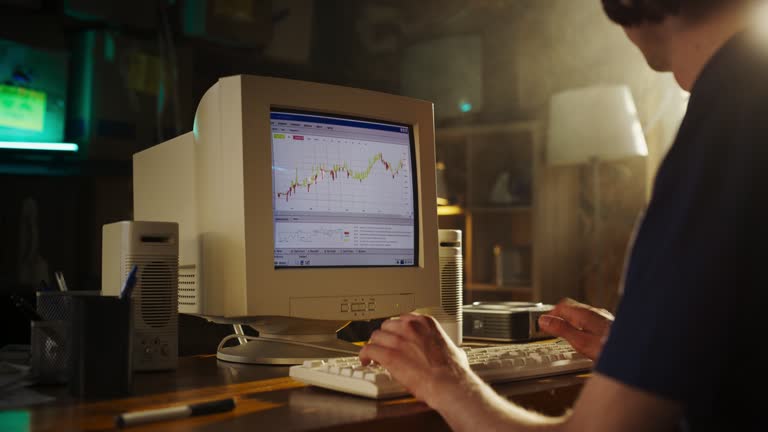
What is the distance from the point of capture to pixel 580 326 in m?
1.28

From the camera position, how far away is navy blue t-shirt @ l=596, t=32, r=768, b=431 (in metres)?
0.61

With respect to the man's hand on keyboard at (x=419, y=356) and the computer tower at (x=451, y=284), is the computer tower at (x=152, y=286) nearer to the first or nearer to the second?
the man's hand on keyboard at (x=419, y=356)

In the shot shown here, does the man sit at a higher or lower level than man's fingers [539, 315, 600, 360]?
higher

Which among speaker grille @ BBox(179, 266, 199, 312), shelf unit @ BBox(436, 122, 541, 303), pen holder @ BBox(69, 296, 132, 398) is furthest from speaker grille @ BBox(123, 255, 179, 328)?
shelf unit @ BBox(436, 122, 541, 303)

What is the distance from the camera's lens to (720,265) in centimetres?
61

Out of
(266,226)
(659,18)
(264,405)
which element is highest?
(659,18)

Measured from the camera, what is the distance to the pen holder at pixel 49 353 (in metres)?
1.08

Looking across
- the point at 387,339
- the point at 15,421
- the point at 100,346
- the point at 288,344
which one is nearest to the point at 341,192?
the point at 288,344

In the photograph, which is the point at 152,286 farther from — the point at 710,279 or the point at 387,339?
the point at 710,279

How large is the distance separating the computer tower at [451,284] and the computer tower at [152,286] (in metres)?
0.58

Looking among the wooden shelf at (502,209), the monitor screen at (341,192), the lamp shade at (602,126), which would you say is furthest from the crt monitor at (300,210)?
the wooden shelf at (502,209)

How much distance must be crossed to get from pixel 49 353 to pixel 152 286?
0.21 m

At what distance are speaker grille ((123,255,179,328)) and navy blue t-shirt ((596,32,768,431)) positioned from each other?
0.82m

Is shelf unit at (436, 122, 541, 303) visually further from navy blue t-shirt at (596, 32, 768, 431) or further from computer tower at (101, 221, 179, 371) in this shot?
navy blue t-shirt at (596, 32, 768, 431)
